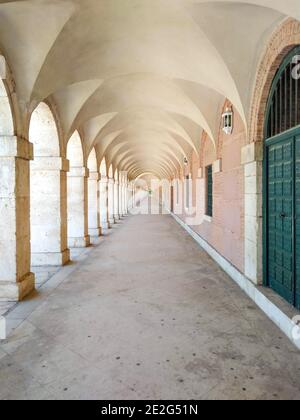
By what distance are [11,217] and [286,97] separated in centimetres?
446

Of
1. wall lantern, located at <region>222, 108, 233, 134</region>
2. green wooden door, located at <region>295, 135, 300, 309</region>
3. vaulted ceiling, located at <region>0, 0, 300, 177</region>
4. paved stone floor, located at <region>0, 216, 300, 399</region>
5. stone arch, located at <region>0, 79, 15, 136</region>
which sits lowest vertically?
paved stone floor, located at <region>0, 216, 300, 399</region>

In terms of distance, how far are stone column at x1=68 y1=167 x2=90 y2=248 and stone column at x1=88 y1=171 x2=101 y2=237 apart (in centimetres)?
223

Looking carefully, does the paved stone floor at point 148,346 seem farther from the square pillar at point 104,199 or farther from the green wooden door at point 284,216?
the square pillar at point 104,199

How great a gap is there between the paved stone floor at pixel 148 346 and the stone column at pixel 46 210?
140cm

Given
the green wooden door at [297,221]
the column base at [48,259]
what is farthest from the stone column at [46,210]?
the green wooden door at [297,221]

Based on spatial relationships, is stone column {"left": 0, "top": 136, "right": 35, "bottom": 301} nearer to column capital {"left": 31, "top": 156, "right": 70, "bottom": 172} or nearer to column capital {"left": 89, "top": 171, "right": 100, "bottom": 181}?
column capital {"left": 31, "top": 156, "right": 70, "bottom": 172}

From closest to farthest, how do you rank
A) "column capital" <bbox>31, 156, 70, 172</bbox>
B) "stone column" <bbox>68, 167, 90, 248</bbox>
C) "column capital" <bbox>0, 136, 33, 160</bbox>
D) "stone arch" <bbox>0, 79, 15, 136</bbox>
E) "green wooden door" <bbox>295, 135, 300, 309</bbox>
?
"green wooden door" <bbox>295, 135, 300, 309</bbox>
"stone arch" <bbox>0, 79, 15, 136</bbox>
"column capital" <bbox>0, 136, 33, 160</bbox>
"column capital" <bbox>31, 156, 70, 172</bbox>
"stone column" <bbox>68, 167, 90, 248</bbox>

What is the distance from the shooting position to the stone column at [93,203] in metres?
11.7

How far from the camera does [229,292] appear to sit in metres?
5.08

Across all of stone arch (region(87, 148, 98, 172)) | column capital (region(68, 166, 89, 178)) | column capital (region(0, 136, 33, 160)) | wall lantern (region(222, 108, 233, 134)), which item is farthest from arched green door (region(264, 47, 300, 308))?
stone arch (region(87, 148, 98, 172))

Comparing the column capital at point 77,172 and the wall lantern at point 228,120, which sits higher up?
the wall lantern at point 228,120

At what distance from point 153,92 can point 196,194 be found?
185 inches

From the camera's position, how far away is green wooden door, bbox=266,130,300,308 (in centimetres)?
384

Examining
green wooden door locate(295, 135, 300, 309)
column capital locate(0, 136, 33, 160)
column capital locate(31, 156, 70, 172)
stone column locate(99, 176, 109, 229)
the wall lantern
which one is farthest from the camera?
stone column locate(99, 176, 109, 229)
